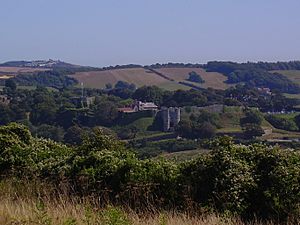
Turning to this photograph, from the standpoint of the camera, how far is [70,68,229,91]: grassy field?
274 ft

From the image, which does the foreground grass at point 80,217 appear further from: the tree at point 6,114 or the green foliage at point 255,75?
the green foliage at point 255,75

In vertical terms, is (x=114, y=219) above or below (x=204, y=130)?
above

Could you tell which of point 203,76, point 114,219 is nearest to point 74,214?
point 114,219

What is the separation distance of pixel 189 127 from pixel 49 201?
3103 centimetres

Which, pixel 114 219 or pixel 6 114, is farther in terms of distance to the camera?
pixel 6 114

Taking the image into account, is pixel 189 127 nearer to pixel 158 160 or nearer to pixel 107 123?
pixel 107 123

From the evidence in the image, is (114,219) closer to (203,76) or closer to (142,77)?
(203,76)

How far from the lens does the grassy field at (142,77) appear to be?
83.6 meters

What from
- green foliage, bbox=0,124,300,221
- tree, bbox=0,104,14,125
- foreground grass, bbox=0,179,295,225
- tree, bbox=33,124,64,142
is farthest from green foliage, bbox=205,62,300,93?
foreground grass, bbox=0,179,295,225

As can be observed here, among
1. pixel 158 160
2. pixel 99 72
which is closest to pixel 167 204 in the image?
pixel 158 160

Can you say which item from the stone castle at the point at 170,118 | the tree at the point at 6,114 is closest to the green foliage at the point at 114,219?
the tree at the point at 6,114

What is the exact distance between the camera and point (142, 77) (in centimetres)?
9012

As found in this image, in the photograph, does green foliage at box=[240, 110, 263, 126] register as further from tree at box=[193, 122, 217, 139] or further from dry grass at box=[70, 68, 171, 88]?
dry grass at box=[70, 68, 171, 88]

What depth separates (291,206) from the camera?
6.31 m
